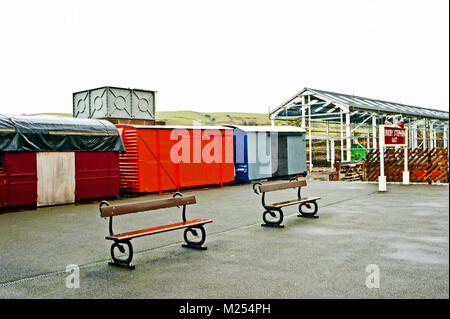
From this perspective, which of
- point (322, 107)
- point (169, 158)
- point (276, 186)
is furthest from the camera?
point (322, 107)

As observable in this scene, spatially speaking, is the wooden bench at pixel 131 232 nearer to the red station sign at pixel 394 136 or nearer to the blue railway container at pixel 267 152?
the red station sign at pixel 394 136

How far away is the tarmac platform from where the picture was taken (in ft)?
15.7

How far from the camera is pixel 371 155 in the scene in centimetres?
1919

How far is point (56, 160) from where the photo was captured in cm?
1317

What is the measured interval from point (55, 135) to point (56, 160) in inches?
30.4

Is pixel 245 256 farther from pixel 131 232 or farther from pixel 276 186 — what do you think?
pixel 276 186

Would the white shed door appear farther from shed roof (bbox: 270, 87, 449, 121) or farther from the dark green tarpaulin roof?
shed roof (bbox: 270, 87, 449, 121)

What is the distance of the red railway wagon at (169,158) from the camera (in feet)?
50.3

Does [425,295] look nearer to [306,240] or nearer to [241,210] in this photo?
[306,240]

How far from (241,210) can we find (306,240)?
4.01 m

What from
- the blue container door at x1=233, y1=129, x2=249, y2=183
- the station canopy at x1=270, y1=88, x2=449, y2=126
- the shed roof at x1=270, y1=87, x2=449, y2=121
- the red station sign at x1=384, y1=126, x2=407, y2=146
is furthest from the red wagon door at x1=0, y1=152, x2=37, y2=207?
the shed roof at x1=270, y1=87, x2=449, y2=121
